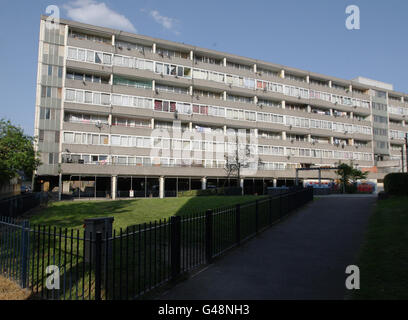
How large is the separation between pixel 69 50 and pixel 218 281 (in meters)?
40.3

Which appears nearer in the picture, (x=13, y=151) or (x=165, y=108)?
(x=13, y=151)

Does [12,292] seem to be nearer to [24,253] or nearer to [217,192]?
[24,253]

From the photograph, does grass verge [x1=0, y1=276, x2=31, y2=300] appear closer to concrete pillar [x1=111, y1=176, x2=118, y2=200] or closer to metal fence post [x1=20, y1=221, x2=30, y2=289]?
metal fence post [x1=20, y1=221, x2=30, y2=289]

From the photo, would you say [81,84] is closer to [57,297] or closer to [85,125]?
[85,125]

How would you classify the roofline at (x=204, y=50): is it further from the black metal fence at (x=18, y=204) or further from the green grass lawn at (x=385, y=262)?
the green grass lawn at (x=385, y=262)

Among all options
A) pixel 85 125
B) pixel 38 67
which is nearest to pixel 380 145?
pixel 85 125

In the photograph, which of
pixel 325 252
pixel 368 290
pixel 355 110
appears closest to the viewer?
pixel 368 290

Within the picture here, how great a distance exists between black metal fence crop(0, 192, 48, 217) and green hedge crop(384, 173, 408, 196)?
2311 cm

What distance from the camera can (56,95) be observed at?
3975 cm

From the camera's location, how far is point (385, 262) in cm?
725

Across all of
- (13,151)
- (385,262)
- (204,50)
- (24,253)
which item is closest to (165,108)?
(204,50)

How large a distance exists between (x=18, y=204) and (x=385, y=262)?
17.2 metres

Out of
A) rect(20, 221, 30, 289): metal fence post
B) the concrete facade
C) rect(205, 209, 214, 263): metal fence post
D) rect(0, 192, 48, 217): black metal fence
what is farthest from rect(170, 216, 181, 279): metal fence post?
the concrete facade

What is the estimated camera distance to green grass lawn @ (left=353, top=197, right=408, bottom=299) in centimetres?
564
